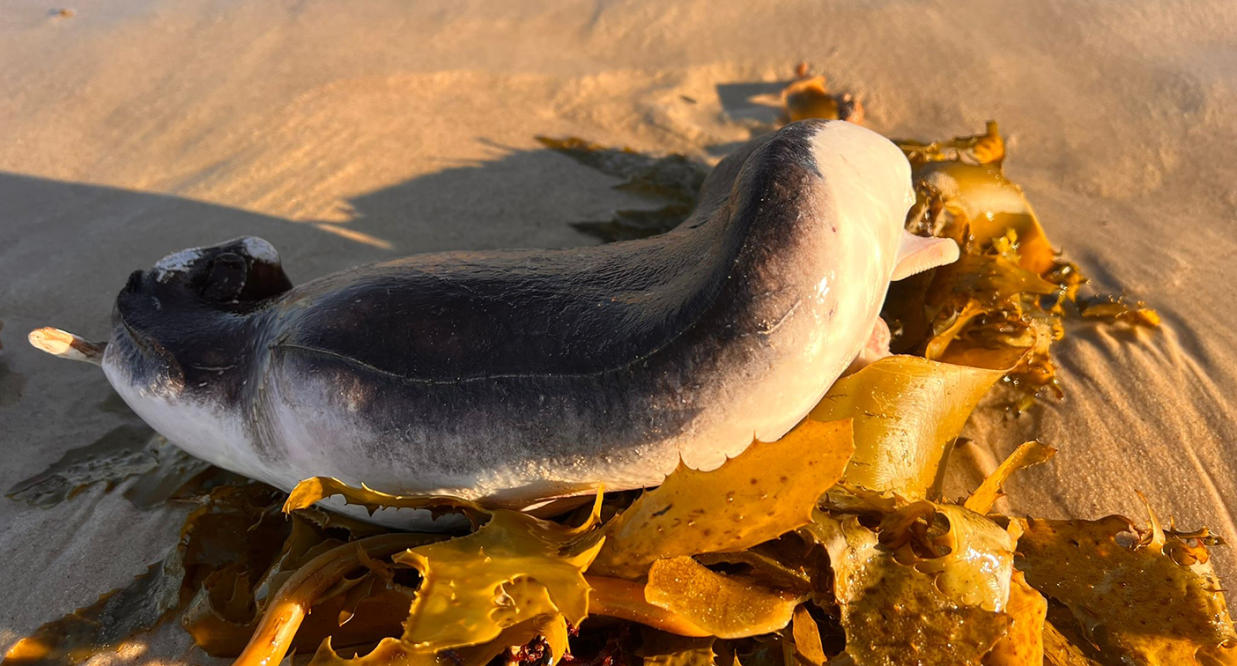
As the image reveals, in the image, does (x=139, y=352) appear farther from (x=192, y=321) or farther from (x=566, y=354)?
(x=566, y=354)

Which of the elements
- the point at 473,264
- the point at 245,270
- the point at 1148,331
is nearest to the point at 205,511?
the point at 245,270

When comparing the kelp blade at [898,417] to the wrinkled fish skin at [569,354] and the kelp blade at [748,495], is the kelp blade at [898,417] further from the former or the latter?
the kelp blade at [748,495]

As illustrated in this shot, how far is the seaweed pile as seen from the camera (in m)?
1.48

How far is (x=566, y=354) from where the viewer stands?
1550mm

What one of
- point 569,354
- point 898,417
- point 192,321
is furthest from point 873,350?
point 192,321

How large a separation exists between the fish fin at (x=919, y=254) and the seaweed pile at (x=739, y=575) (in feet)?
0.74

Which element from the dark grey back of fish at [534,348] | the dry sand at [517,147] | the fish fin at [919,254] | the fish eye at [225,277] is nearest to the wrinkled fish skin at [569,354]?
the dark grey back of fish at [534,348]

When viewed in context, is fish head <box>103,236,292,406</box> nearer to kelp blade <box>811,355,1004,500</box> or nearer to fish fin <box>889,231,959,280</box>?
kelp blade <box>811,355,1004,500</box>

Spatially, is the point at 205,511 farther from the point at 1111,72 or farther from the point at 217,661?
the point at 1111,72

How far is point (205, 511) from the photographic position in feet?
6.57

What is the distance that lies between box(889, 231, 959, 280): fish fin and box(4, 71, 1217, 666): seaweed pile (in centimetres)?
22

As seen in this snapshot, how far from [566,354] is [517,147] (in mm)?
2528

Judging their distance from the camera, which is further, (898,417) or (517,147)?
(517,147)

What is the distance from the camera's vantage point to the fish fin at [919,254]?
1.91 m
